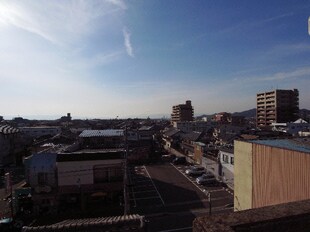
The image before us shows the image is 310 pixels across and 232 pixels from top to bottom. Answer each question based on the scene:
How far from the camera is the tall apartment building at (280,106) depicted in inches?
3371

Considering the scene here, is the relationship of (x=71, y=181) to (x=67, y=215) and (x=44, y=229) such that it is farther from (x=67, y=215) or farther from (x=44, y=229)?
(x=44, y=229)

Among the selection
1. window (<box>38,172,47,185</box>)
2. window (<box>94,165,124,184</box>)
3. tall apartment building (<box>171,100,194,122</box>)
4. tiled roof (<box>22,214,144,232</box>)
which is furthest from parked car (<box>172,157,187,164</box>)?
tall apartment building (<box>171,100,194,122</box>)

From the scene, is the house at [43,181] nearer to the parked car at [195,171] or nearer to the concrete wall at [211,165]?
the parked car at [195,171]

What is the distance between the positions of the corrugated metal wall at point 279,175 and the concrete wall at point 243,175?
1.94ft

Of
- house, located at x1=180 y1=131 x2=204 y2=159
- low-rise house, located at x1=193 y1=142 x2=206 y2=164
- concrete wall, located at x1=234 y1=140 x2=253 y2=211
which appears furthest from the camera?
house, located at x1=180 y1=131 x2=204 y2=159

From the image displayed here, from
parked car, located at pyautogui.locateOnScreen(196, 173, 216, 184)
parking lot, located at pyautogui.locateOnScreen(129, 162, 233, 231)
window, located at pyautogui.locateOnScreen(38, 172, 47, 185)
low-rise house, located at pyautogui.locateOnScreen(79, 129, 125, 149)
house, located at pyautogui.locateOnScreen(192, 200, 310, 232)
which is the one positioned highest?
house, located at pyautogui.locateOnScreen(192, 200, 310, 232)

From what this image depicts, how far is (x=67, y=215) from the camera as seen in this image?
21719 millimetres

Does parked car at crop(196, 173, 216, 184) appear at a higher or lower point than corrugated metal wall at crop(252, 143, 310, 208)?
lower

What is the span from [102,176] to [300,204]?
788 inches

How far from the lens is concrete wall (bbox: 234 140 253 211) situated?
60.0 ft

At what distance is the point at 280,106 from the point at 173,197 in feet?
238

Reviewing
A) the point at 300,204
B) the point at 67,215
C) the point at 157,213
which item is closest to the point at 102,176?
the point at 67,215

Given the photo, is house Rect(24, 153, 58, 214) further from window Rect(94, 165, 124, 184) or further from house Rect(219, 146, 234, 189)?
house Rect(219, 146, 234, 189)

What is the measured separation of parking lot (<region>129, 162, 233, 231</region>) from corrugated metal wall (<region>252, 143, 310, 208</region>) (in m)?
5.37
